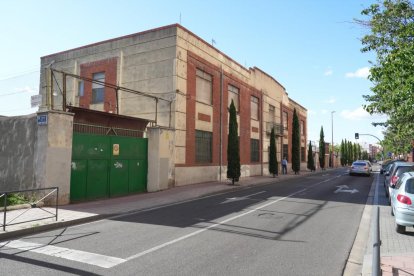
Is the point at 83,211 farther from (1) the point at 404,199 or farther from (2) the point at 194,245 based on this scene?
(1) the point at 404,199

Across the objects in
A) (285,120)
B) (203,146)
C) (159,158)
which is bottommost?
(159,158)

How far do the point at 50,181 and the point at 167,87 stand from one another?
9.86 metres

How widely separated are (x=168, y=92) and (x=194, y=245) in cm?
1431

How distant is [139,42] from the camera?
21781 mm

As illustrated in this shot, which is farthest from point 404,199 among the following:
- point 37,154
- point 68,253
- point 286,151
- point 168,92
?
point 286,151

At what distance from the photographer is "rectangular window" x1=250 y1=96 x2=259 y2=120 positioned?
3231 centimetres

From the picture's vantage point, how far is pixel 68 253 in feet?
21.6

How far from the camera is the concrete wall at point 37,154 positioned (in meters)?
12.6

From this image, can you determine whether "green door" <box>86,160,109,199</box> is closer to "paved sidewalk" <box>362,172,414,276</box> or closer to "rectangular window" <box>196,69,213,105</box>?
"rectangular window" <box>196,69,213,105</box>

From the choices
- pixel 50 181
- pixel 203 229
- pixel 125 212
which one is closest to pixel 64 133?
pixel 50 181

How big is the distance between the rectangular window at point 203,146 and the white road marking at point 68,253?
52.0 feet

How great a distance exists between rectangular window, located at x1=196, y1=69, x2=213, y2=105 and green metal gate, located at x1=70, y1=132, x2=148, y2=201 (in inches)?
275

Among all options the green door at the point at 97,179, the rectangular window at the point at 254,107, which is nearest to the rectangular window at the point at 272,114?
the rectangular window at the point at 254,107

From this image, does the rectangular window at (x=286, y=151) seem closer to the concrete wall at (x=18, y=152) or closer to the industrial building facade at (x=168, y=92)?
the industrial building facade at (x=168, y=92)
